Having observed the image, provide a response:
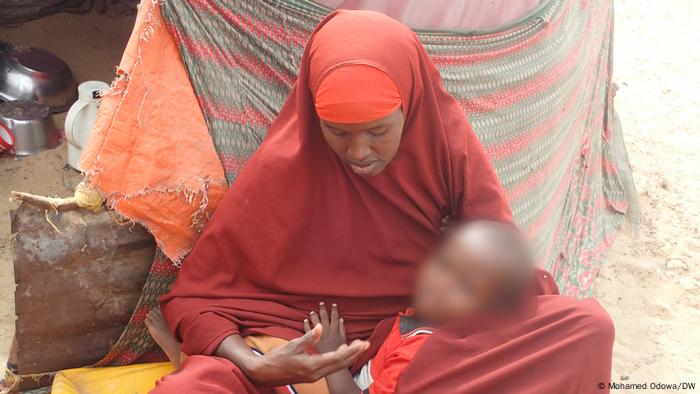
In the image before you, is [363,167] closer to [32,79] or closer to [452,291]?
[452,291]

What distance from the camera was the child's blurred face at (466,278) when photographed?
6.21 ft

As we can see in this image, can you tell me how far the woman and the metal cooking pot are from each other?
223cm

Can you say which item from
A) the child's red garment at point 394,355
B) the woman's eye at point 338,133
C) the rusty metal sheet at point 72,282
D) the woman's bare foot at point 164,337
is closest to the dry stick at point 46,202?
the rusty metal sheet at point 72,282

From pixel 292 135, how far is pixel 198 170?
39cm

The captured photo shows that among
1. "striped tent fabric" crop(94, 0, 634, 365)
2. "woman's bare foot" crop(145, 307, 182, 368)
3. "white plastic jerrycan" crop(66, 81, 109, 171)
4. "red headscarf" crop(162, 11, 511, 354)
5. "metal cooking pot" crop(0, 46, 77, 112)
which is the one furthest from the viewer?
"metal cooking pot" crop(0, 46, 77, 112)

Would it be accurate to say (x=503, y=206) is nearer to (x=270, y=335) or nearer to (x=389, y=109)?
(x=389, y=109)

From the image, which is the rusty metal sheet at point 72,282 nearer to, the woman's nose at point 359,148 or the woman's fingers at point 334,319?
the woman's fingers at point 334,319

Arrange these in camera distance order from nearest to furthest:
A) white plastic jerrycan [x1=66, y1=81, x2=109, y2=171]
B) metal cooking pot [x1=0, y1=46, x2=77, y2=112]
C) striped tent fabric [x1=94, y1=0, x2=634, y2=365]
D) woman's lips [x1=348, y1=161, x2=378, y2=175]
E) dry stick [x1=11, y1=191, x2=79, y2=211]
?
woman's lips [x1=348, y1=161, x2=378, y2=175]
dry stick [x1=11, y1=191, x2=79, y2=211]
striped tent fabric [x1=94, y1=0, x2=634, y2=365]
white plastic jerrycan [x1=66, y1=81, x2=109, y2=171]
metal cooking pot [x1=0, y1=46, x2=77, y2=112]

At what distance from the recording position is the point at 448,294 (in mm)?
1968

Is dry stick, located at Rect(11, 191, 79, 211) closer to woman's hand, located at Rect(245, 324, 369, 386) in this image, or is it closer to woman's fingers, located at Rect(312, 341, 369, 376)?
woman's hand, located at Rect(245, 324, 369, 386)

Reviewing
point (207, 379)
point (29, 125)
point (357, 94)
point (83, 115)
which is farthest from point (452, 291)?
point (29, 125)

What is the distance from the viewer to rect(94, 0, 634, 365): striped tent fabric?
2510mm

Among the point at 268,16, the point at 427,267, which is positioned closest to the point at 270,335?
the point at 427,267

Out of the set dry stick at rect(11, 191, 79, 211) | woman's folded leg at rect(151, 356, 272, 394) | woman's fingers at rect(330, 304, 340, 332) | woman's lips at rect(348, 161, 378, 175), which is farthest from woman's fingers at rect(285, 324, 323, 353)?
dry stick at rect(11, 191, 79, 211)
